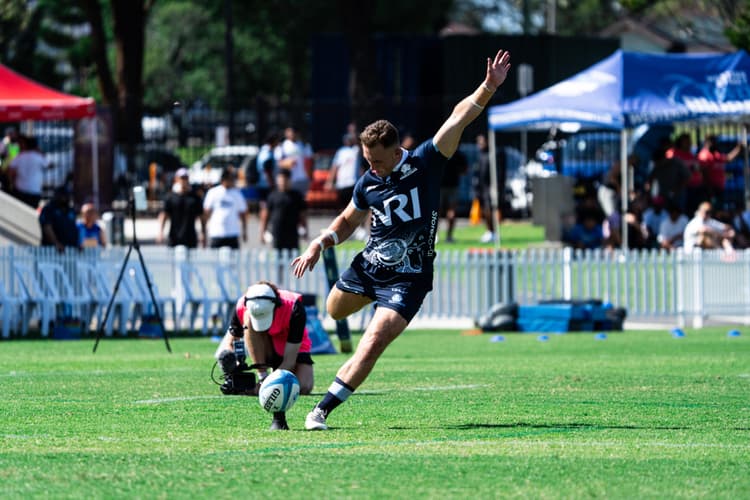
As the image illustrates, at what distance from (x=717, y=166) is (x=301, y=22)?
43848mm

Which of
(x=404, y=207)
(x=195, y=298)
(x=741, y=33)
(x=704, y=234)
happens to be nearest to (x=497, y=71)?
(x=404, y=207)

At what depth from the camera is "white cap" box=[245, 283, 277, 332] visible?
10414 mm

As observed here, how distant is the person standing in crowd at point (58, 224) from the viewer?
20.9 m

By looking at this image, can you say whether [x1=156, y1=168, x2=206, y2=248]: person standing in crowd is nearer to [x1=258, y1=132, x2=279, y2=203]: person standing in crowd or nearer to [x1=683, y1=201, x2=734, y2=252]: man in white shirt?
[x1=258, y1=132, x2=279, y2=203]: person standing in crowd

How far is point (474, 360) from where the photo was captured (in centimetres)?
1555

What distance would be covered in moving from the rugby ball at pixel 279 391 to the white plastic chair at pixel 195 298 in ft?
38.8

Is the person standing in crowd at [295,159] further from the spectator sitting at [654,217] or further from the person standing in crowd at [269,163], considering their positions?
the spectator sitting at [654,217]

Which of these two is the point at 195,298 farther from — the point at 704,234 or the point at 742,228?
the point at 742,228

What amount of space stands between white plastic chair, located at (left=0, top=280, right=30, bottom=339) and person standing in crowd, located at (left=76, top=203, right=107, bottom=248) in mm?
1388

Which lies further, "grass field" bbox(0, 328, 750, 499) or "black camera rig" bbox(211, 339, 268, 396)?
"black camera rig" bbox(211, 339, 268, 396)

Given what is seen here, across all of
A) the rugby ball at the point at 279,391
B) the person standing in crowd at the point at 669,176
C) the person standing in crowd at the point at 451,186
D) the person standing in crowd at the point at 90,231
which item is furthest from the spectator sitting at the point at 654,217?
the rugby ball at the point at 279,391

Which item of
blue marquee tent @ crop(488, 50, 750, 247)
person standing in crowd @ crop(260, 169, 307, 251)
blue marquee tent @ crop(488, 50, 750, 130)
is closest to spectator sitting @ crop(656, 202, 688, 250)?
blue marquee tent @ crop(488, 50, 750, 247)

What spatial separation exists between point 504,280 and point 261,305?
11.9 m

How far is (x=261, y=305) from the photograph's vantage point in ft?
34.1
